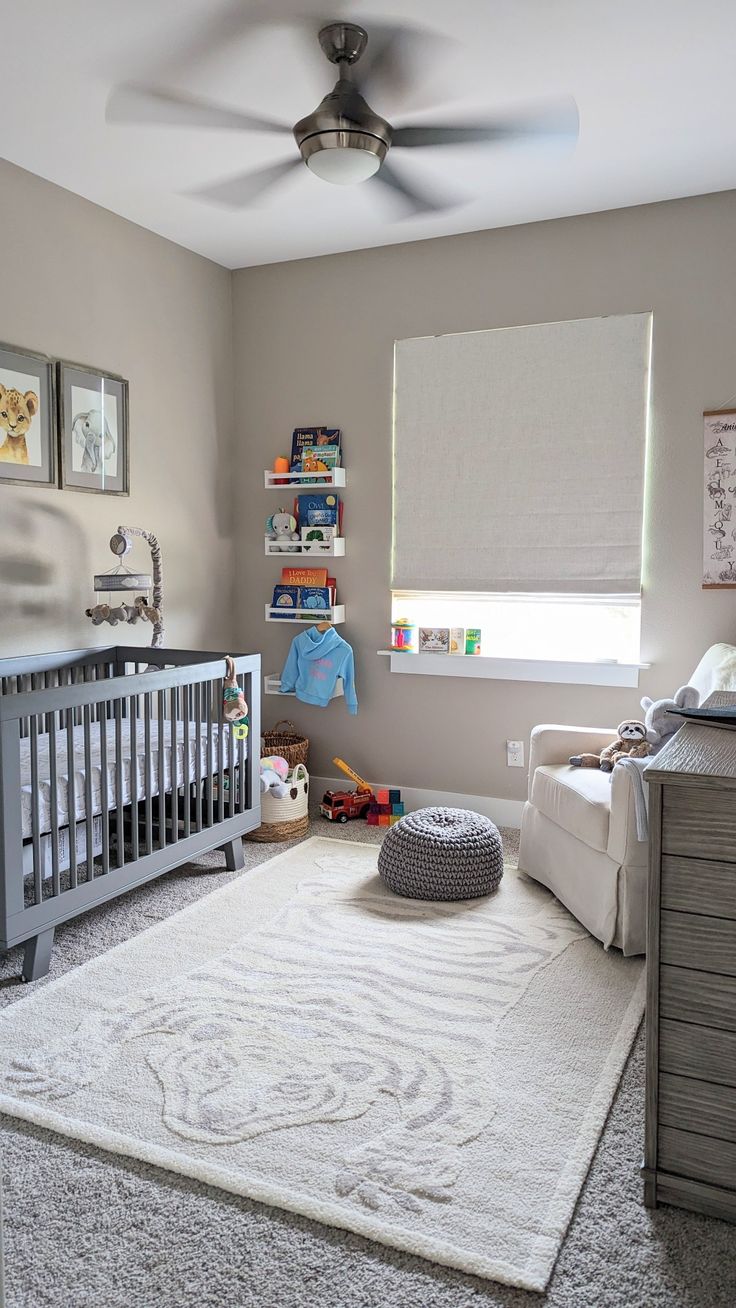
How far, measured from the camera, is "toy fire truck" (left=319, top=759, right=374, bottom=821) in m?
3.84

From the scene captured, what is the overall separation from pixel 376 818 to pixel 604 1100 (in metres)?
2.06

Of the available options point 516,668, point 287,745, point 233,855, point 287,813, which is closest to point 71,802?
point 233,855

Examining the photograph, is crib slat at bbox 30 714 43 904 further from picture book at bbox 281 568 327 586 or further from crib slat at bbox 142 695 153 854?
picture book at bbox 281 568 327 586

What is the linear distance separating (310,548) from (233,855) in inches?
56.9

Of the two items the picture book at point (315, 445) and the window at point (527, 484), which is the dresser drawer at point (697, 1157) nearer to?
the window at point (527, 484)

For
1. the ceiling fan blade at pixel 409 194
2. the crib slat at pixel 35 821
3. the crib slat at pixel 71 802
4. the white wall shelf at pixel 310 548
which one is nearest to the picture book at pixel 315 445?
the white wall shelf at pixel 310 548

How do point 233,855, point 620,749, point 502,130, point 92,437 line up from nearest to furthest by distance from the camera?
point 502,130
point 620,749
point 233,855
point 92,437

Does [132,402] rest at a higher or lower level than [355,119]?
lower

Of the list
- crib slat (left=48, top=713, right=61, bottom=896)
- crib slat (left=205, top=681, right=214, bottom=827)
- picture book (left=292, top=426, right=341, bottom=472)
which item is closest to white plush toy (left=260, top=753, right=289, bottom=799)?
crib slat (left=205, top=681, right=214, bottom=827)

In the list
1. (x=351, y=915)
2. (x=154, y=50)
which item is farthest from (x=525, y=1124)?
(x=154, y=50)

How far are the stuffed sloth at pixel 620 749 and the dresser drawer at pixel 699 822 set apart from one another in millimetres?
1383

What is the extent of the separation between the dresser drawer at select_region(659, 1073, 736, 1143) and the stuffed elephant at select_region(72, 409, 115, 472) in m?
2.83

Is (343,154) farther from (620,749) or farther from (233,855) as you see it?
(233,855)

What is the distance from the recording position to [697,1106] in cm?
148
